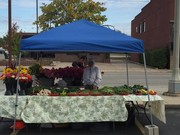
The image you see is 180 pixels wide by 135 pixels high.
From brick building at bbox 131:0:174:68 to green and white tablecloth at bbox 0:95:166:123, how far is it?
28.7m

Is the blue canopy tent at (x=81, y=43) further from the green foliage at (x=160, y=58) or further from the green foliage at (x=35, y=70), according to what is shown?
the green foliage at (x=160, y=58)

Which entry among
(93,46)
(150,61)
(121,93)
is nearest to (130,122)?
(121,93)

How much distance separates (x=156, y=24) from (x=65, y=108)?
1430 inches

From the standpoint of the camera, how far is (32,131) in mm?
8766

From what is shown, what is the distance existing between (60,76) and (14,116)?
13.7ft

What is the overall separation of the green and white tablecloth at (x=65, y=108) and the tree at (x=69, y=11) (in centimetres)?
3938

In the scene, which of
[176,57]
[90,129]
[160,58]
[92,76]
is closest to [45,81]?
[92,76]

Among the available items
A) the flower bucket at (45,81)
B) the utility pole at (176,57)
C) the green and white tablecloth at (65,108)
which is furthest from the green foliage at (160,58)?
the green and white tablecloth at (65,108)

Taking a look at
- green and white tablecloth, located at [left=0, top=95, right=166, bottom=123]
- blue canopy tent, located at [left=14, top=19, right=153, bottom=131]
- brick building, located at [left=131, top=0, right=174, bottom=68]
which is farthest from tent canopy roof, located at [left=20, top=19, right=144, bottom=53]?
brick building, located at [left=131, top=0, right=174, bottom=68]

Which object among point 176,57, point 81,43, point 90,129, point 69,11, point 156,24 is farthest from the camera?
point 69,11

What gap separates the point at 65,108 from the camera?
845 centimetres

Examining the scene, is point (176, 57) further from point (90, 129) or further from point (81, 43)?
point (81, 43)

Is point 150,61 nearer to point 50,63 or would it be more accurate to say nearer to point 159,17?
point 159,17

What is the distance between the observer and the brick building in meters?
37.2
